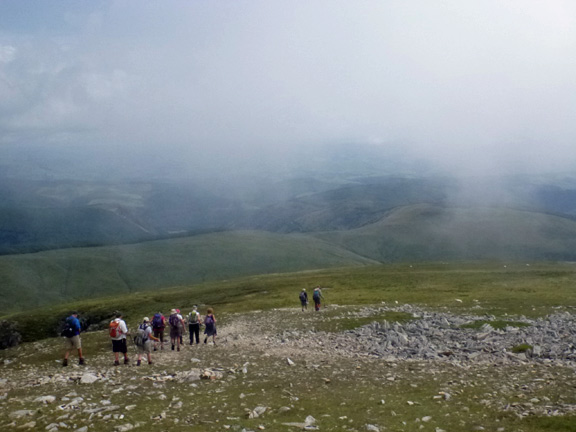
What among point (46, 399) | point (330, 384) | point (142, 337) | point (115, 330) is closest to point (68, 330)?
point (115, 330)

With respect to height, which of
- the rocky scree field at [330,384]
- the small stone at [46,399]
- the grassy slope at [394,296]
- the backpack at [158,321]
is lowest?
the grassy slope at [394,296]

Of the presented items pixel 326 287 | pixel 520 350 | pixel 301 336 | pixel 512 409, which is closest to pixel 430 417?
pixel 512 409

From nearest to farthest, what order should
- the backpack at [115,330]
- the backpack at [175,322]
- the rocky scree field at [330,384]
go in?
1. the rocky scree field at [330,384]
2. the backpack at [115,330]
3. the backpack at [175,322]

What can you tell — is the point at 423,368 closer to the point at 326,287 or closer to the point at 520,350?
the point at 520,350

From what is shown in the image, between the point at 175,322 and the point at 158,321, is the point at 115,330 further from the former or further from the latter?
the point at 158,321

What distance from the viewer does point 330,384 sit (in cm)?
2425

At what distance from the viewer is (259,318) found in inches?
2101

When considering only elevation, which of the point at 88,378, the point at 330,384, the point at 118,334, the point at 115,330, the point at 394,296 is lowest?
the point at 394,296

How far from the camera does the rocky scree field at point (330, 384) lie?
1853 centimetres

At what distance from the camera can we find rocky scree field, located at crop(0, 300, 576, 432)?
18.5 meters

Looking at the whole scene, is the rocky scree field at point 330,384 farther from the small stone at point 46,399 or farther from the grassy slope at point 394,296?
the grassy slope at point 394,296

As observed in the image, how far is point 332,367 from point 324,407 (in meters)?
7.39

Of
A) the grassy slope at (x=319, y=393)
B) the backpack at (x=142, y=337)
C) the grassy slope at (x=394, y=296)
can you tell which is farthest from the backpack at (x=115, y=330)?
→ the grassy slope at (x=394, y=296)

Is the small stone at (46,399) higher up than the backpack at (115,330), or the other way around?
the backpack at (115,330)
